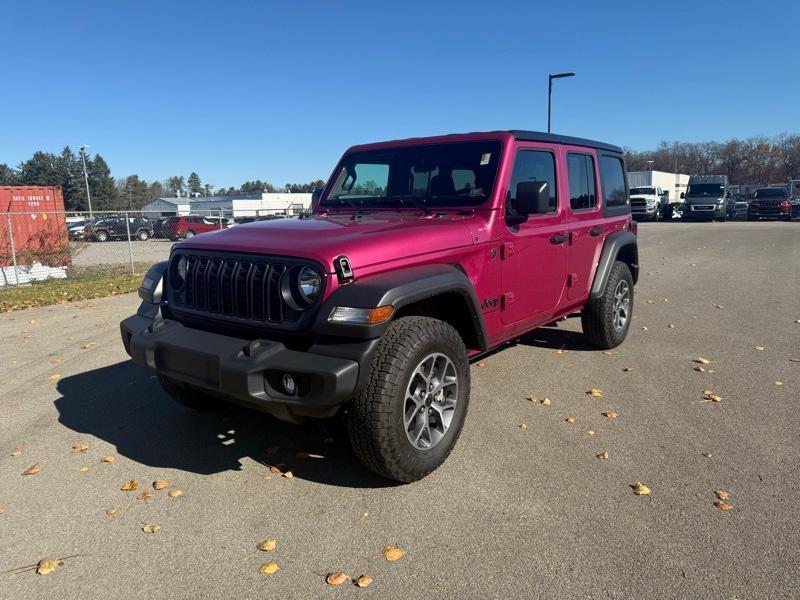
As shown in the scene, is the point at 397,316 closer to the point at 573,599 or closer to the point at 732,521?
the point at 573,599

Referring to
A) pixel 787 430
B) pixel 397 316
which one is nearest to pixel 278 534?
pixel 397 316

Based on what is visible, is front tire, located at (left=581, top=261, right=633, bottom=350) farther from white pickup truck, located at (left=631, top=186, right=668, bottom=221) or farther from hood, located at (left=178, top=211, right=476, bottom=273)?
white pickup truck, located at (left=631, top=186, right=668, bottom=221)

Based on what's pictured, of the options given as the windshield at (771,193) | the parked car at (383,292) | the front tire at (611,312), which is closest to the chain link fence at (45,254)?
the front tire at (611,312)

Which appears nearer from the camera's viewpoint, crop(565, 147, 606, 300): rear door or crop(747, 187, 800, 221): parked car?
crop(565, 147, 606, 300): rear door

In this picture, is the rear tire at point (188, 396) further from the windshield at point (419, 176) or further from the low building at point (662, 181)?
the low building at point (662, 181)

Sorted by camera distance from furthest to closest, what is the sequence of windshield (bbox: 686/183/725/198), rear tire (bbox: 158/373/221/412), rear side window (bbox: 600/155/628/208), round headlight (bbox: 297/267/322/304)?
windshield (bbox: 686/183/725/198), rear side window (bbox: 600/155/628/208), rear tire (bbox: 158/373/221/412), round headlight (bbox: 297/267/322/304)

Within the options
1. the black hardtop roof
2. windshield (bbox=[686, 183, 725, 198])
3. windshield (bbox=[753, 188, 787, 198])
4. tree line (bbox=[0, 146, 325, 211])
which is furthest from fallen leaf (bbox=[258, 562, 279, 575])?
tree line (bbox=[0, 146, 325, 211])

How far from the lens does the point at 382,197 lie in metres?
4.54

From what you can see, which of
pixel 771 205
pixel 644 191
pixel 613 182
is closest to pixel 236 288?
pixel 613 182

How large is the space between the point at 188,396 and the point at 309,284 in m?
1.73

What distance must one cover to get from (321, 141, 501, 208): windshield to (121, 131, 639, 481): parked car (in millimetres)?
12

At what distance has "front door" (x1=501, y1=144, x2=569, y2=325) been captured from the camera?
13.6 ft

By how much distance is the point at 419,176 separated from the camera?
14.7 ft

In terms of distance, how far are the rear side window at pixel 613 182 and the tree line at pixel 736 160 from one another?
293 ft
